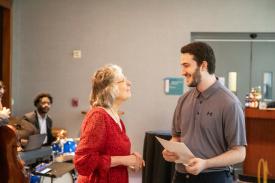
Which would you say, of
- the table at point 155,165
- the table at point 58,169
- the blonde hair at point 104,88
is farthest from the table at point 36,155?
the blonde hair at point 104,88

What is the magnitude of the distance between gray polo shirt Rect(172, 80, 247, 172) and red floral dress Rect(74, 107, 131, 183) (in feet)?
1.26

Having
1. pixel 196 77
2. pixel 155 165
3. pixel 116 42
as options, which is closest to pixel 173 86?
pixel 116 42

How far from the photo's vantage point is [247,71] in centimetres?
509

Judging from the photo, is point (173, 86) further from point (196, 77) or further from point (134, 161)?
point (134, 161)

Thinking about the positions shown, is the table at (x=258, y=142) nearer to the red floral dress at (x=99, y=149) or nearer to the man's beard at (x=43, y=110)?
the red floral dress at (x=99, y=149)

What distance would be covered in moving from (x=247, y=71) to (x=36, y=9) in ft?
10.7

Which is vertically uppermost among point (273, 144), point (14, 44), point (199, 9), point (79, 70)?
point (199, 9)

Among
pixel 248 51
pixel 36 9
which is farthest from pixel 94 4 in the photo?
pixel 248 51

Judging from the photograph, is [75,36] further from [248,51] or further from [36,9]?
[248,51]

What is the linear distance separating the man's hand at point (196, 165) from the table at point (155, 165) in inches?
87.1

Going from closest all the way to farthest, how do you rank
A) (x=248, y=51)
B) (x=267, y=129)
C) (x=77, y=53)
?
1. (x=267, y=129)
2. (x=248, y=51)
3. (x=77, y=53)

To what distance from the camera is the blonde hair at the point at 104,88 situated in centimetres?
198

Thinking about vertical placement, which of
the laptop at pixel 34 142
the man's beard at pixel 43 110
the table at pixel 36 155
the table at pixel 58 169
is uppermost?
the man's beard at pixel 43 110

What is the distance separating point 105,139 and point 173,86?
339 centimetres
